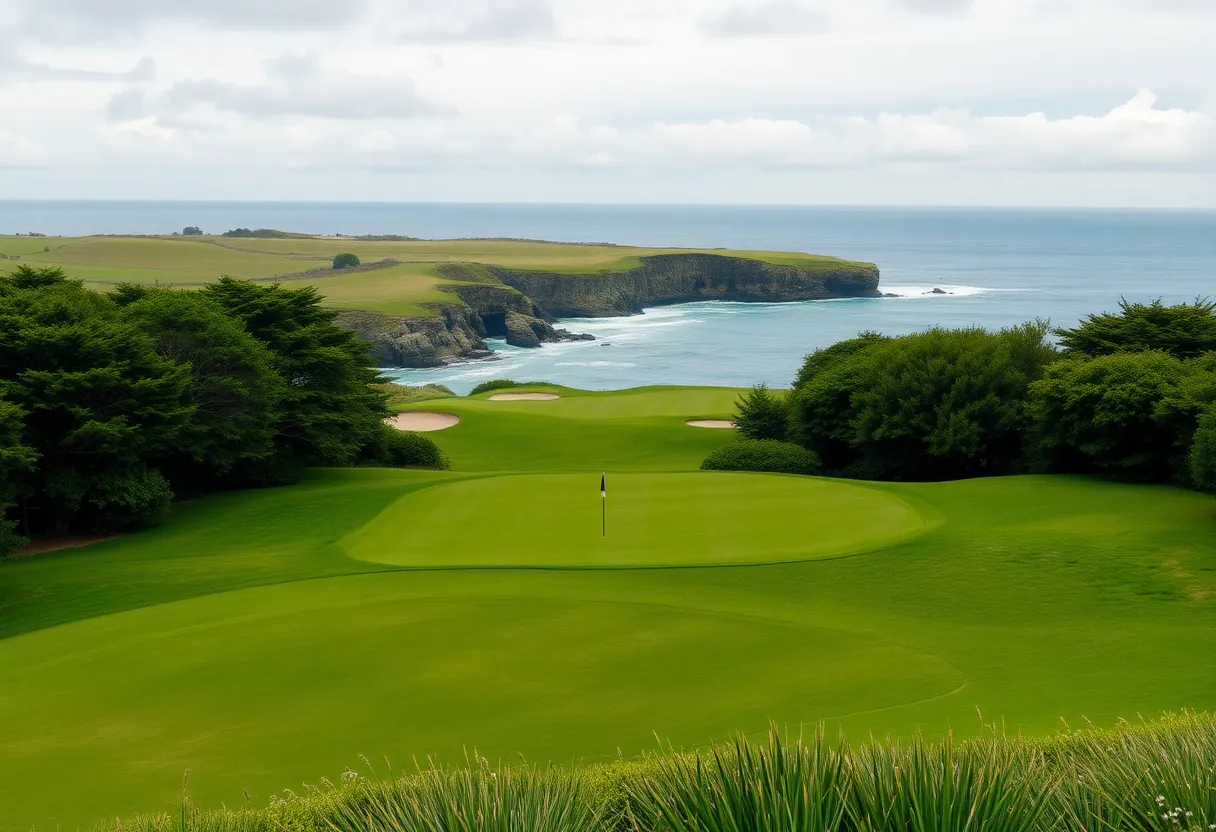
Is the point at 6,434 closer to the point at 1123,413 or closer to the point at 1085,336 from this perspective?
the point at 1123,413

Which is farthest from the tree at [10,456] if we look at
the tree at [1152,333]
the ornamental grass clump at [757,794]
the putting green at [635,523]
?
the tree at [1152,333]

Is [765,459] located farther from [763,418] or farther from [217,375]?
[217,375]

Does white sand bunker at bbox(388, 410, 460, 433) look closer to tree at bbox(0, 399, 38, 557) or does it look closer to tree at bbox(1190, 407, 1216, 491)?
tree at bbox(0, 399, 38, 557)

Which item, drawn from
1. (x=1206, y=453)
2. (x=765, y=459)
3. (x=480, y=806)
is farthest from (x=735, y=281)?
(x=480, y=806)

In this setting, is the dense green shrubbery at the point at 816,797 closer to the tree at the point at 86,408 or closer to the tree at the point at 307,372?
the tree at the point at 86,408

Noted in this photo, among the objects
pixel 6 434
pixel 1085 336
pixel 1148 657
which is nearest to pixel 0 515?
pixel 6 434

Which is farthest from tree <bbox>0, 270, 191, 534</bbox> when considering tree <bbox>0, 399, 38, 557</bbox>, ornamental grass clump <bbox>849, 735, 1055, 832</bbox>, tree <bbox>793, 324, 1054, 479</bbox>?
ornamental grass clump <bbox>849, 735, 1055, 832</bbox>
